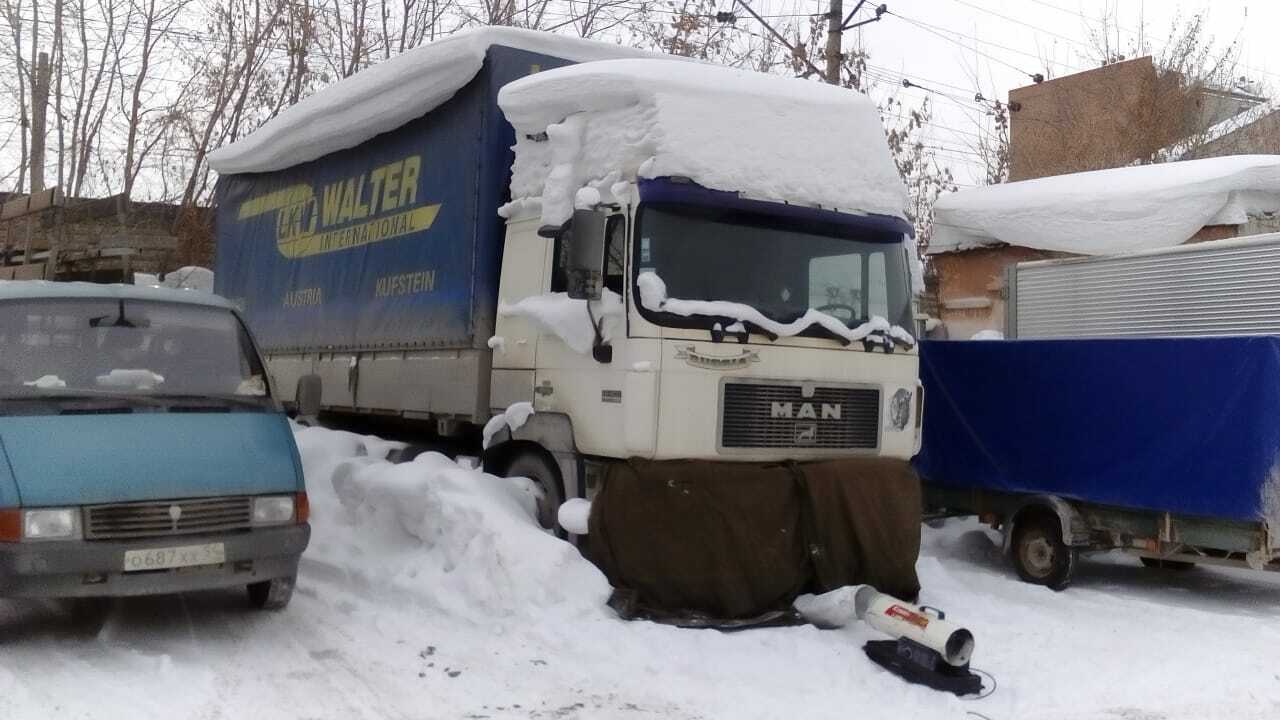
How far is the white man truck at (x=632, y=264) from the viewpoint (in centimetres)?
727

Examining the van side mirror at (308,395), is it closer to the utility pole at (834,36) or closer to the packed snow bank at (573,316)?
the packed snow bank at (573,316)

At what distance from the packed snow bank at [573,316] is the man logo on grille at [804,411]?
1168 millimetres

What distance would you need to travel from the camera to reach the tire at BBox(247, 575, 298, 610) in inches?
269

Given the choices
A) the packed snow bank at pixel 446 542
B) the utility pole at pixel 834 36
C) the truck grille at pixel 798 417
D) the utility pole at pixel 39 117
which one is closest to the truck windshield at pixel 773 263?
the truck grille at pixel 798 417

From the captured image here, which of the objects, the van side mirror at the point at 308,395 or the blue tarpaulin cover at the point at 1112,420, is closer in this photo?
the van side mirror at the point at 308,395

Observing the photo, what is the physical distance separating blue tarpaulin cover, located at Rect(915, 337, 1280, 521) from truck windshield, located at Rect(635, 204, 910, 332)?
6.85ft

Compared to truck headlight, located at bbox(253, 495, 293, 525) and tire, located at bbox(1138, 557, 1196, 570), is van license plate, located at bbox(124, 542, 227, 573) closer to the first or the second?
truck headlight, located at bbox(253, 495, 293, 525)

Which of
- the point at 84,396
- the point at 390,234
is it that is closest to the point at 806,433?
the point at 390,234

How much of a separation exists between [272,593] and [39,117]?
19767 mm

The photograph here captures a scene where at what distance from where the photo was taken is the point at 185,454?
634cm

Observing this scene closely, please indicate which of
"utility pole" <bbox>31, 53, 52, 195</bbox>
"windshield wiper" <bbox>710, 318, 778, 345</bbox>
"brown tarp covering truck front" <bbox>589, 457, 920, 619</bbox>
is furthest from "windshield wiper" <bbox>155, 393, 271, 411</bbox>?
"utility pole" <bbox>31, 53, 52, 195</bbox>

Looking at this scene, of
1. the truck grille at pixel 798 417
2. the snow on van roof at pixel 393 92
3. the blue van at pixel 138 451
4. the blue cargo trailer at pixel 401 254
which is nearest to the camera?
the blue van at pixel 138 451

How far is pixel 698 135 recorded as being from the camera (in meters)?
7.41

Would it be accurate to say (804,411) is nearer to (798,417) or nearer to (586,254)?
(798,417)
